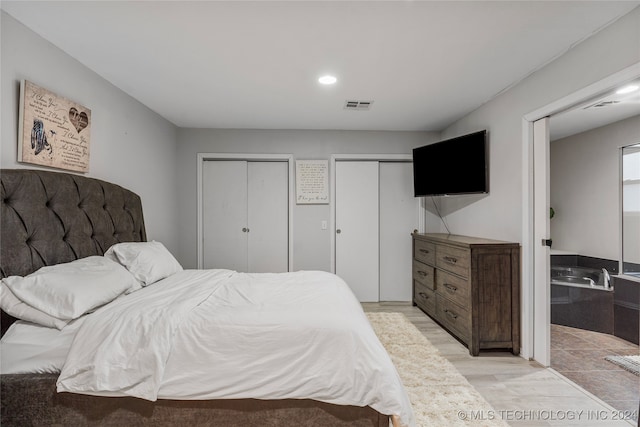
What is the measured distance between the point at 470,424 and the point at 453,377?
507mm

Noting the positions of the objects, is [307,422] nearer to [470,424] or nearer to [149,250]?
[470,424]

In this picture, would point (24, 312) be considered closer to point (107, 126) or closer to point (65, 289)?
point (65, 289)

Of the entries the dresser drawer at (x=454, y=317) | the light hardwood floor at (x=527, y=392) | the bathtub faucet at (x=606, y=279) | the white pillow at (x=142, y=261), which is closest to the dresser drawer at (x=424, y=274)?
→ the dresser drawer at (x=454, y=317)

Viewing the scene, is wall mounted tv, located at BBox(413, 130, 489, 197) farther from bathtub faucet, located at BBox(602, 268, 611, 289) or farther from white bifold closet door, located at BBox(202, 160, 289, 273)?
bathtub faucet, located at BBox(602, 268, 611, 289)

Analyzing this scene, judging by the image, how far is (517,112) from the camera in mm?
2623

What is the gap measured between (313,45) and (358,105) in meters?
1.21

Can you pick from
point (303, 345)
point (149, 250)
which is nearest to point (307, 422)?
point (303, 345)

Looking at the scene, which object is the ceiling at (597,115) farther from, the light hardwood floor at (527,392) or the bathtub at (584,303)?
the light hardwood floor at (527,392)

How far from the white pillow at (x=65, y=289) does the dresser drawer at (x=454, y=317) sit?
8.73ft

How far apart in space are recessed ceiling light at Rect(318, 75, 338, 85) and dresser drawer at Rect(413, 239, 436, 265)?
2.03m

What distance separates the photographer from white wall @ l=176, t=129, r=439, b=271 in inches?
155

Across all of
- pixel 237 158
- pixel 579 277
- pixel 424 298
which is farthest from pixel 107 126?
pixel 579 277

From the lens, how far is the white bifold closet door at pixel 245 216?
400 centimetres

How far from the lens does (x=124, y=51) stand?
2094 mm
